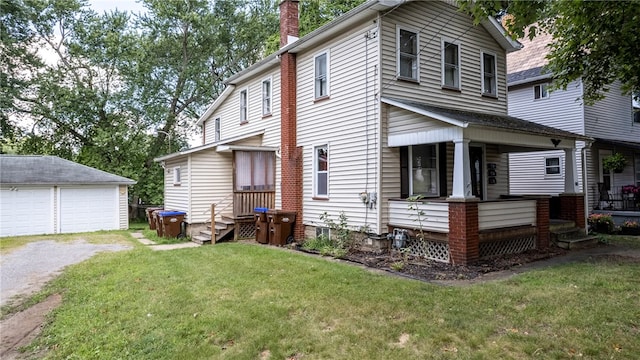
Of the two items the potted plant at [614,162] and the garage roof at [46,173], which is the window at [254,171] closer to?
the garage roof at [46,173]

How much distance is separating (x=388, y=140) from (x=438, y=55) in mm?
3197

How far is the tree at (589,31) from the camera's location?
6.18m

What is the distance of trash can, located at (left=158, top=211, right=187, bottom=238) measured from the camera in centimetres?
1384

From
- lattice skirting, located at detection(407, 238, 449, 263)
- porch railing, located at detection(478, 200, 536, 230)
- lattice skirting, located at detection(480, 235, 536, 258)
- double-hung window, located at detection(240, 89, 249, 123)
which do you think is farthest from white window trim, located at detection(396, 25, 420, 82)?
double-hung window, located at detection(240, 89, 249, 123)

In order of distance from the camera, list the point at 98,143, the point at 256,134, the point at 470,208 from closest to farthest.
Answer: the point at 470,208, the point at 256,134, the point at 98,143

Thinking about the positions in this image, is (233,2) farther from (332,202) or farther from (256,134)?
(332,202)

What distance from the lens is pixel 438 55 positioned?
35.0 ft

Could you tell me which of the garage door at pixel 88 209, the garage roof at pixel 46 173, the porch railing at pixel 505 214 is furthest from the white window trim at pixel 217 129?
the porch railing at pixel 505 214

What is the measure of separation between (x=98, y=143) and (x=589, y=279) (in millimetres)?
25011

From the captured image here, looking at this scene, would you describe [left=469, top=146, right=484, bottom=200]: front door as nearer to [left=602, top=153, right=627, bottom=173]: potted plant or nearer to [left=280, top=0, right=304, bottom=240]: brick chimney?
[left=280, top=0, right=304, bottom=240]: brick chimney

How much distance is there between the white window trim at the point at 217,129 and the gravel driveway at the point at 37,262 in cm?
756

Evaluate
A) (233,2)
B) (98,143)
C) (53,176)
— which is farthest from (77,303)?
(233,2)

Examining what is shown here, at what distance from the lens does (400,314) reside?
5074 millimetres

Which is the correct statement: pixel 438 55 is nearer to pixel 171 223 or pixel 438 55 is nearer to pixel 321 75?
pixel 321 75
